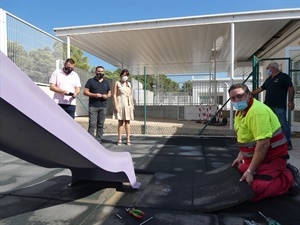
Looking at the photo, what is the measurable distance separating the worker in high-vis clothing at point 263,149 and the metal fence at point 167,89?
4511 mm

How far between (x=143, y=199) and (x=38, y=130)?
1520 mm

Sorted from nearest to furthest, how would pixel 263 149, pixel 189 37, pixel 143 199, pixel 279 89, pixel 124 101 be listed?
pixel 263 149
pixel 143 199
pixel 279 89
pixel 124 101
pixel 189 37

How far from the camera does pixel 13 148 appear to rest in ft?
8.30

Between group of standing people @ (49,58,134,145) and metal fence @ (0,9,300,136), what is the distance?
2.16 meters

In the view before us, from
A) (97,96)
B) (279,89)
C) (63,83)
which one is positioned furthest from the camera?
(97,96)

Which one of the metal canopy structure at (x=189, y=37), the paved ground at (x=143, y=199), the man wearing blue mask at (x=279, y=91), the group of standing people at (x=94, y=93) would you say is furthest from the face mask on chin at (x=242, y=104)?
the metal canopy structure at (x=189, y=37)

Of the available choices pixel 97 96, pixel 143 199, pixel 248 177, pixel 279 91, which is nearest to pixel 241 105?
pixel 248 177

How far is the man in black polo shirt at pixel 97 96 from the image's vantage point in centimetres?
557

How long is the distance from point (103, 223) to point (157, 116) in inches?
400

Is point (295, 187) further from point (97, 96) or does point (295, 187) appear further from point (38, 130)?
point (97, 96)

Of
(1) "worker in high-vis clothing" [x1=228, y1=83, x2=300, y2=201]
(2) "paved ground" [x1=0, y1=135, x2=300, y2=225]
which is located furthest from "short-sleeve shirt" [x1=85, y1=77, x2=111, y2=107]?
(1) "worker in high-vis clothing" [x1=228, y1=83, x2=300, y2=201]

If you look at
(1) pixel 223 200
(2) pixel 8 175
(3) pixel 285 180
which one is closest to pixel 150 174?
(1) pixel 223 200

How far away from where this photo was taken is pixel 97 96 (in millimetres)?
5520

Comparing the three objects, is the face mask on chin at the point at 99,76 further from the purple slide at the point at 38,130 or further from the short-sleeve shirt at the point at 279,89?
the short-sleeve shirt at the point at 279,89
